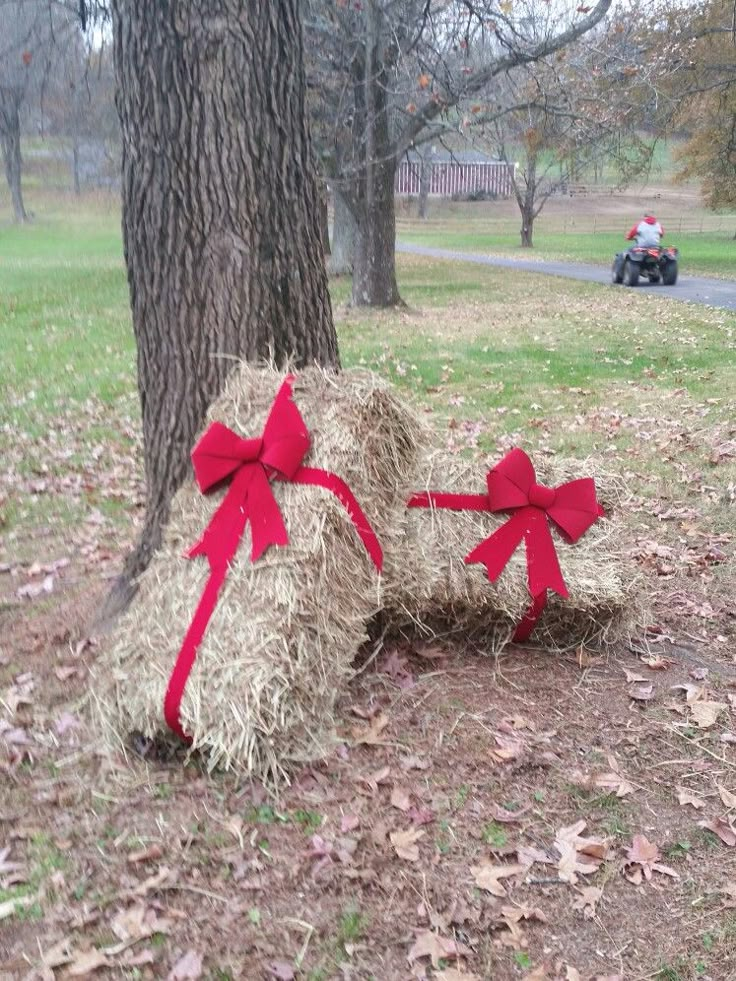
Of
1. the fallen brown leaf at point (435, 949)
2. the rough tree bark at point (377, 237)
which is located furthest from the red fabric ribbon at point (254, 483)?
the rough tree bark at point (377, 237)

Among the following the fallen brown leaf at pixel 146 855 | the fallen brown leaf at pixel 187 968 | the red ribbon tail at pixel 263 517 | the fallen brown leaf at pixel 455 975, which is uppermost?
the red ribbon tail at pixel 263 517

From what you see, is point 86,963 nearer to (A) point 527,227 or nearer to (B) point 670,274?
(B) point 670,274

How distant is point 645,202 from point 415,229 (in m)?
25.9

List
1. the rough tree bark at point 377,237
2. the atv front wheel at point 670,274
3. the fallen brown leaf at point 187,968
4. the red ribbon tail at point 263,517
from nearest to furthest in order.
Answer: the fallen brown leaf at point 187,968 → the red ribbon tail at point 263,517 → the rough tree bark at point 377,237 → the atv front wheel at point 670,274

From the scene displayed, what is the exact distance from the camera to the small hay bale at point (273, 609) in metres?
Answer: 3.19

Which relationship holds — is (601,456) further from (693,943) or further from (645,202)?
(645,202)

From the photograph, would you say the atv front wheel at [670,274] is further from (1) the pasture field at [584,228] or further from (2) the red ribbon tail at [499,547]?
(2) the red ribbon tail at [499,547]

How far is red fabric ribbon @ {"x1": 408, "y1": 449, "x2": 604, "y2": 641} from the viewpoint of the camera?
3955mm

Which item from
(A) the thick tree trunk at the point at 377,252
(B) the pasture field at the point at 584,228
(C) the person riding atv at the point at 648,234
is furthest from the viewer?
(B) the pasture field at the point at 584,228

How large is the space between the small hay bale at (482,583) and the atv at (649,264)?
1886 centimetres

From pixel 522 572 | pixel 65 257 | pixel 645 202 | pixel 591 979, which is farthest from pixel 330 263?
pixel 645 202

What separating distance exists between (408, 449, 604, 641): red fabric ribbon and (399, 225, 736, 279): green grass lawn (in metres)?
23.4

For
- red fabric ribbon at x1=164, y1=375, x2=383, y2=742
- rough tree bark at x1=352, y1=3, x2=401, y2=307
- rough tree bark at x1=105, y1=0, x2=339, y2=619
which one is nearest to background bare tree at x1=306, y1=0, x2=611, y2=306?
rough tree bark at x1=352, y1=3, x2=401, y2=307

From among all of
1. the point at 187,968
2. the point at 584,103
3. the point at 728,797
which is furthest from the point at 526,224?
the point at 187,968
